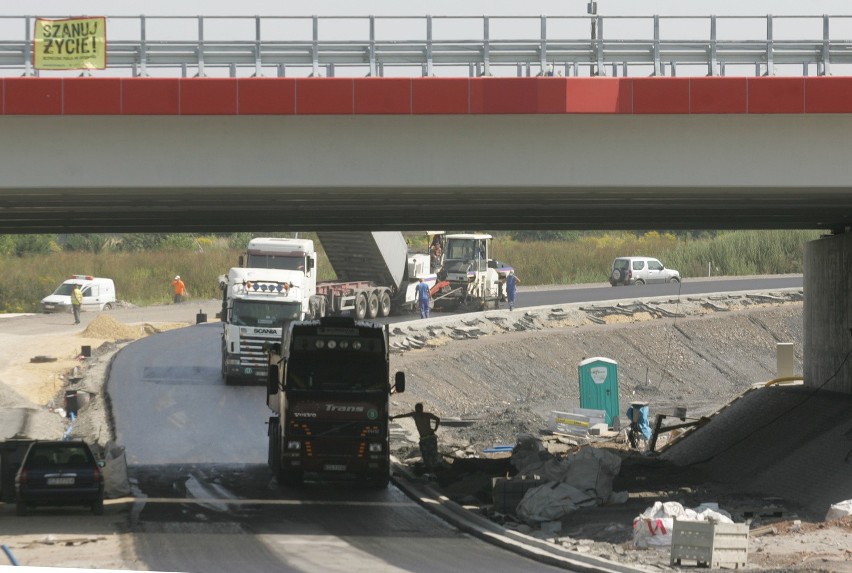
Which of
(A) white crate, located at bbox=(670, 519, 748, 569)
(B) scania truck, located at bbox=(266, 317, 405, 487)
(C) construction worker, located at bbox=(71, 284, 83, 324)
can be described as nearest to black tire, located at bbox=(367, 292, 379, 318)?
(C) construction worker, located at bbox=(71, 284, 83, 324)

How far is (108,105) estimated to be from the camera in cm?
2130

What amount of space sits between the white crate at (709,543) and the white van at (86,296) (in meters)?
52.4

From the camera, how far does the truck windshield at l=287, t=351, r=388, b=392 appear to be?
88.1ft

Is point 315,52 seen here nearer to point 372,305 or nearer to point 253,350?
point 253,350

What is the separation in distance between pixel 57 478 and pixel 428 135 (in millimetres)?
9750

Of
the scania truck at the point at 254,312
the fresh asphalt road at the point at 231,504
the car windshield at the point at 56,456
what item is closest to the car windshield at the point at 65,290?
the fresh asphalt road at the point at 231,504

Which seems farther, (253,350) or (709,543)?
(253,350)

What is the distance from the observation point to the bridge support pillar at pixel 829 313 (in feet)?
103

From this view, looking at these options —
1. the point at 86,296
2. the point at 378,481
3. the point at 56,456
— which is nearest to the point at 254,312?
the point at 378,481

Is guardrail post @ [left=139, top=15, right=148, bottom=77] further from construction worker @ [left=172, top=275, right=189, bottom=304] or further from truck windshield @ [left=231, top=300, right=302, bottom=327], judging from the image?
construction worker @ [left=172, top=275, right=189, bottom=304]

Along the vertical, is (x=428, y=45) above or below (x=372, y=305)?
above

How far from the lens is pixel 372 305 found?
59.7m

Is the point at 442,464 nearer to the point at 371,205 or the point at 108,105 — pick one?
the point at 371,205

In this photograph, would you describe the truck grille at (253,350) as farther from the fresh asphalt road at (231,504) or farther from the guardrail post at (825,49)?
the guardrail post at (825,49)
